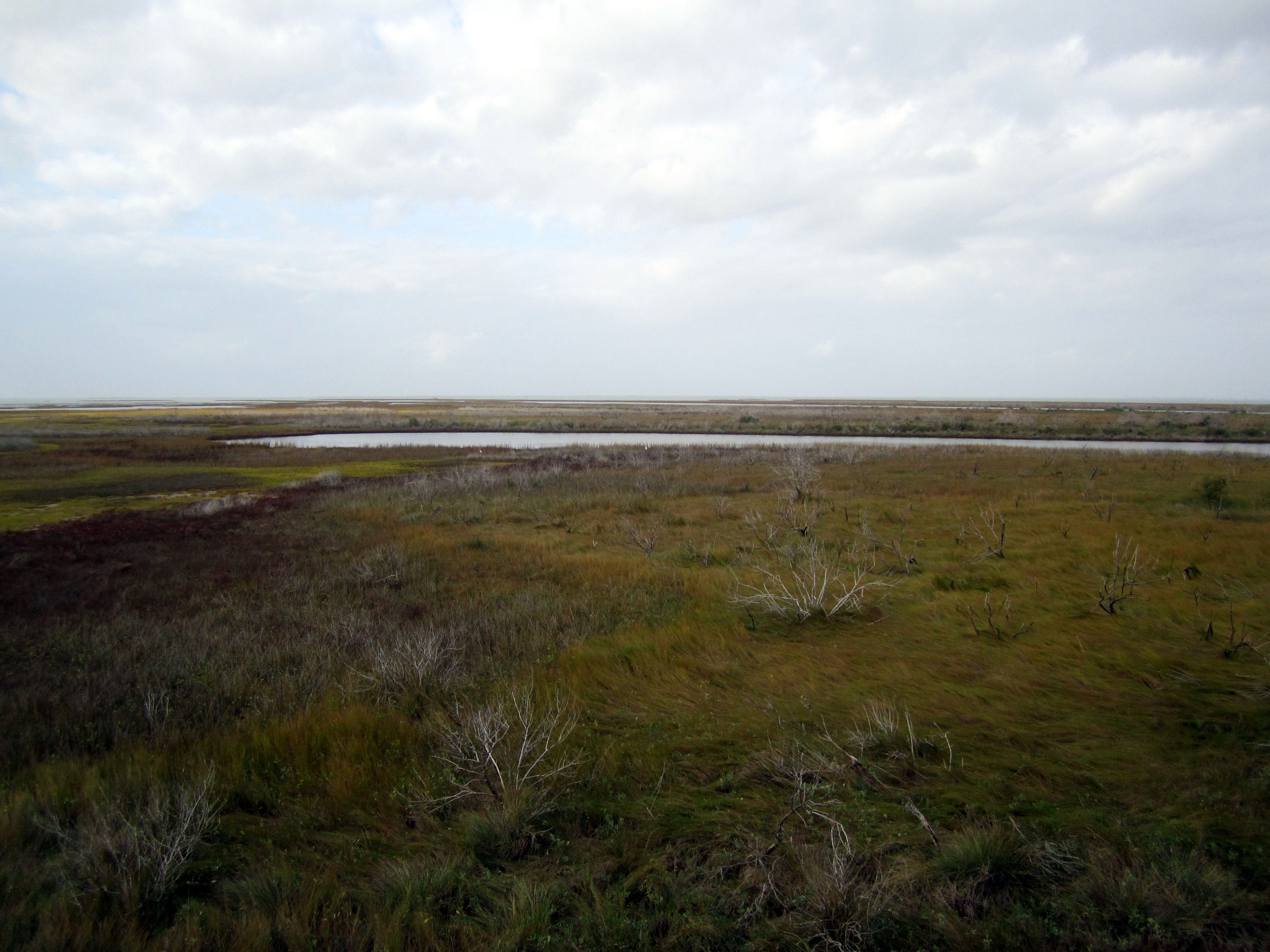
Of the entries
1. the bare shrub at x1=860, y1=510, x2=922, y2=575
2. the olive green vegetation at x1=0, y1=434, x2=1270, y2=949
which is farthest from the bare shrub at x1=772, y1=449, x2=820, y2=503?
the olive green vegetation at x1=0, y1=434, x2=1270, y2=949

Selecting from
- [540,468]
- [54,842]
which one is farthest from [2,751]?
[540,468]

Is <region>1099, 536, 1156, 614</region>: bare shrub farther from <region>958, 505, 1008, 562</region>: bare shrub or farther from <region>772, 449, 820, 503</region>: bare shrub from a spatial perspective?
<region>772, 449, 820, 503</region>: bare shrub

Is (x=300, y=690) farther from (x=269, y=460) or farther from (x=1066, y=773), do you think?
(x=269, y=460)

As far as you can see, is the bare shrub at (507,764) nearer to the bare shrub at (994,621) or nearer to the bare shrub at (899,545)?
the bare shrub at (994,621)

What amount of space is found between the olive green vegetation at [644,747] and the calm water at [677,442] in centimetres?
2675

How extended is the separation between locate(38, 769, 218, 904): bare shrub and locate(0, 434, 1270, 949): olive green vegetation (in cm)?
2

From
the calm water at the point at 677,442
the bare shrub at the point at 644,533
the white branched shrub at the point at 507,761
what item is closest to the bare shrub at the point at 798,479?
the bare shrub at the point at 644,533

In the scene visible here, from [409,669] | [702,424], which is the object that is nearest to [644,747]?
[409,669]

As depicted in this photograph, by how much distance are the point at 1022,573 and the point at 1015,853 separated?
7.62m

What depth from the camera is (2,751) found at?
5098 millimetres

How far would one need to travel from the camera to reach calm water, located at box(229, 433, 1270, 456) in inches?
1437

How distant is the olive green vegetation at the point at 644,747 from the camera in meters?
3.29

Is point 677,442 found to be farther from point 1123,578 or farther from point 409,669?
point 409,669

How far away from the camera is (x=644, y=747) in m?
5.30
